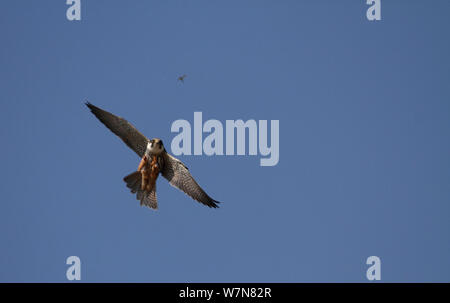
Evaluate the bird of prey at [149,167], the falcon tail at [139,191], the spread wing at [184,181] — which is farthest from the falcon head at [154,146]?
the spread wing at [184,181]

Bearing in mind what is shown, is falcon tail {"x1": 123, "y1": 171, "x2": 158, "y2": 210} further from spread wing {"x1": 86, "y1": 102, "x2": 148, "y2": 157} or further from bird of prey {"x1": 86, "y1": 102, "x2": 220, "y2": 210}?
spread wing {"x1": 86, "y1": 102, "x2": 148, "y2": 157}

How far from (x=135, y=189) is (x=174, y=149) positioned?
2.38 m

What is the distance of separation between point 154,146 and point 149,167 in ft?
1.56

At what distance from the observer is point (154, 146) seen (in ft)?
51.2

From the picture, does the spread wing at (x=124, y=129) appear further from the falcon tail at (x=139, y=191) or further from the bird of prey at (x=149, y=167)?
the falcon tail at (x=139, y=191)

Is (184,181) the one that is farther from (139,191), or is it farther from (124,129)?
(124,129)

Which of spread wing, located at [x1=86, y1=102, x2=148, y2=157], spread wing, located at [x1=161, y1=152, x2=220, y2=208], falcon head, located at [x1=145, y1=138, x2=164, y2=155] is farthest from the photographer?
spread wing, located at [x1=161, y1=152, x2=220, y2=208]

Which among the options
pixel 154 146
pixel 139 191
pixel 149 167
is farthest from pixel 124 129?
pixel 139 191

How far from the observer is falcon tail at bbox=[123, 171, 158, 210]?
15625mm

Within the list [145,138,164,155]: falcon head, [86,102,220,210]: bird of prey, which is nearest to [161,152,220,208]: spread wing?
[86,102,220,210]: bird of prey

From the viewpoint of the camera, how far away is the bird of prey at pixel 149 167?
15.7m
